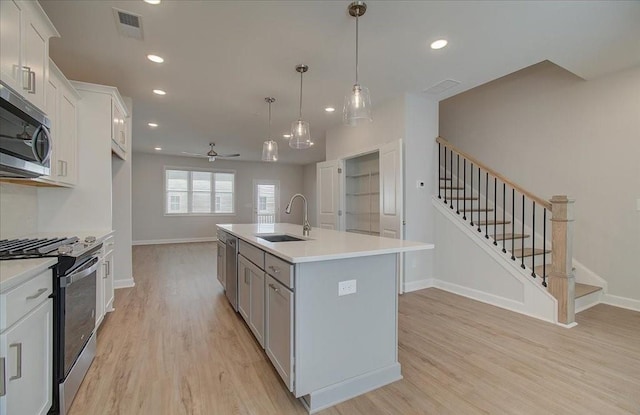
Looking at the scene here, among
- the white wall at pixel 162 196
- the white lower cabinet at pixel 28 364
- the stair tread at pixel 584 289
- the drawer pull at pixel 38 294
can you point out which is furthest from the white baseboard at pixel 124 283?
the stair tread at pixel 584 289

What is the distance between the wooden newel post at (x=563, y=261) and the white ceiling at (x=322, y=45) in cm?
154

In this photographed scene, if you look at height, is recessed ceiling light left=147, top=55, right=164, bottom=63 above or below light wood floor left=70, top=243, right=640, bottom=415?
above

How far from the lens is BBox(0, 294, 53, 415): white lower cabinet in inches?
46.9

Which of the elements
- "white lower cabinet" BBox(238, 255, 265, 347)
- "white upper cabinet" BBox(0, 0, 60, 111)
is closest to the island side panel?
"white lower cabinet" BBox(238, 255, 265, 347)

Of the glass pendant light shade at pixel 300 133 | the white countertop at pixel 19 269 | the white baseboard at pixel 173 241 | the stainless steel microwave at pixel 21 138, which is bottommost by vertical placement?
the white baseboard at pixel 173 241

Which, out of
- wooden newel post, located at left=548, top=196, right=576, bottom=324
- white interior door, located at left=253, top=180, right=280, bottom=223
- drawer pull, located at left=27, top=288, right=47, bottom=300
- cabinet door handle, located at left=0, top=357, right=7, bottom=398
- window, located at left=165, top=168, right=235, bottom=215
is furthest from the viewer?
white interior door, located at left=253, top=180, right=280, bottom=223

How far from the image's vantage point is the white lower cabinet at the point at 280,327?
1.77 meters

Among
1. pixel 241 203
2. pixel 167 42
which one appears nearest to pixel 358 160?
pixel 167 42

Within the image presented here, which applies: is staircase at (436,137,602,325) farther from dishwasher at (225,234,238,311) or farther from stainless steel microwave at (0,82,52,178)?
stainless steel microwave at (0,82,52,178)

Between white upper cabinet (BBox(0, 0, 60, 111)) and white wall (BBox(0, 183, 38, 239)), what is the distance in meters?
0.91

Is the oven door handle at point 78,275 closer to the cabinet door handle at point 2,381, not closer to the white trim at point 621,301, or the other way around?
the cabinet door handle at point 2,381

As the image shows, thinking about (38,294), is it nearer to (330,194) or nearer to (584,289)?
(330,194)

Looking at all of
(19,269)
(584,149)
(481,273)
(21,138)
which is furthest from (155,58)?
(584,149)

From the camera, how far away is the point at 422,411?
1.72 meters
